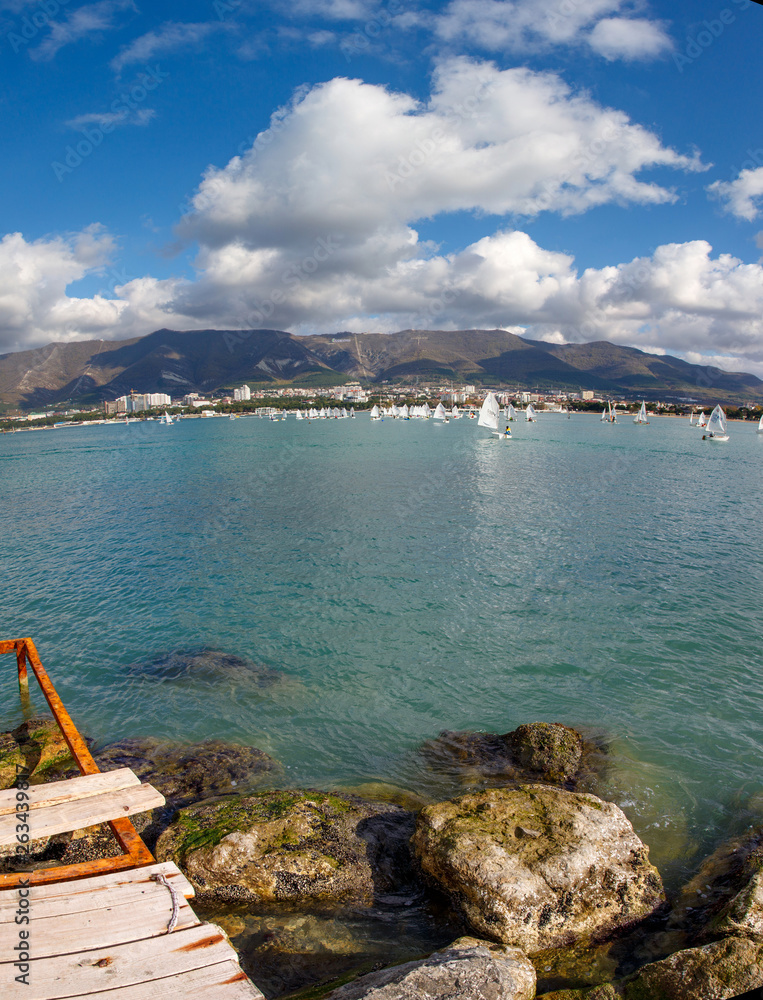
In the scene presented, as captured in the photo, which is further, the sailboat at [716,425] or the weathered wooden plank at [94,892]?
the sailboat at [716,425]

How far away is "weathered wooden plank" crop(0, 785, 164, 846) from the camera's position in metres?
5.89

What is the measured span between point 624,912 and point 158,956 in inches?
218

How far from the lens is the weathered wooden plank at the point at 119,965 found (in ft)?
12.8

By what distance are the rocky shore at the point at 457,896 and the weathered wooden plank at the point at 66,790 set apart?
1.49 metres

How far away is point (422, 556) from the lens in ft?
81.2

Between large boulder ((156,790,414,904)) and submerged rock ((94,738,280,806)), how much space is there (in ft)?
3.93

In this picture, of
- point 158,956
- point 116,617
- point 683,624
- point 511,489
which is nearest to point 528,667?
point 683,624

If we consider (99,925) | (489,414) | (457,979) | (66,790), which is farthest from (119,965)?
(489,414)

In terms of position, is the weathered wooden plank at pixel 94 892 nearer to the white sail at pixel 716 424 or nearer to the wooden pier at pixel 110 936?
the wooden pier at pixel 110 936

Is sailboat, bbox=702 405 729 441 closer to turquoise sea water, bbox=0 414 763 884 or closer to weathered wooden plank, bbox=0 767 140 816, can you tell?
turquoise sea water, bbox=0 414 763 884

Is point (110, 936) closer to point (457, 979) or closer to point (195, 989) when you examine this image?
point (195, 989)

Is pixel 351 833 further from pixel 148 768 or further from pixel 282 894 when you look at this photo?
pixel 148 768

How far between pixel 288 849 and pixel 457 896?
2407mm

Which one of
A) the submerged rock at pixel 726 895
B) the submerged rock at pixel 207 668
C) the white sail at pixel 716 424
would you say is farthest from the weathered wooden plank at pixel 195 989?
the white sail at pixel 716 424
